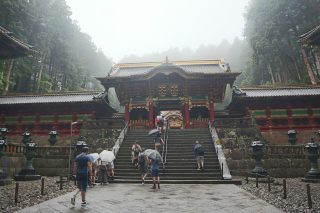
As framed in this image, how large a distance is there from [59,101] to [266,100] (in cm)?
1827

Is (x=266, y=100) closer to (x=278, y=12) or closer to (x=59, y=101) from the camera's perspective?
(x=278, y=12)

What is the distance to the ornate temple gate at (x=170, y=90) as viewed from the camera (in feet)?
79.4

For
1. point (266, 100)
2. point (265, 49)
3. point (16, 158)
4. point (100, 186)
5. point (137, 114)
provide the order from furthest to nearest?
1. point (265, 49)
2. point (137, 114)
3. point (266, 100)
4. point (16, 158)
5. point (100, 186)

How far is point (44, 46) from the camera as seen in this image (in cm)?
3145

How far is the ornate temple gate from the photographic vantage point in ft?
79.4

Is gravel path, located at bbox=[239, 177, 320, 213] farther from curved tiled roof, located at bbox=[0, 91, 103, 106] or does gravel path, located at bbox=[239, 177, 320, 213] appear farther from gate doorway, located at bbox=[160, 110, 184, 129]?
gate doorway, located at bbox=[160, 110, 184, 129]

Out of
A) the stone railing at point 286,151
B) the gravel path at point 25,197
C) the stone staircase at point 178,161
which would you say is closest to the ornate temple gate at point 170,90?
the stone staircase at point 178,161

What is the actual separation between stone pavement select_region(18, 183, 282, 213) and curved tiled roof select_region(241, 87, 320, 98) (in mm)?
14964

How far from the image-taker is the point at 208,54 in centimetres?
7725

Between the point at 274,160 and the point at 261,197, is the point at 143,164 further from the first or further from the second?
the point at 274,160

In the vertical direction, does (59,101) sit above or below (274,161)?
above

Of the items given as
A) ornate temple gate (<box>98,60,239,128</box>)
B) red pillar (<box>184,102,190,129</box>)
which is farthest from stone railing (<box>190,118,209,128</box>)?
red pillar (<box>184,102,190,129</box>)

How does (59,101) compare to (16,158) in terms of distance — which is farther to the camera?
(59,101)

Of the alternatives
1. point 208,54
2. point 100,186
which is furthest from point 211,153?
point 208,54
